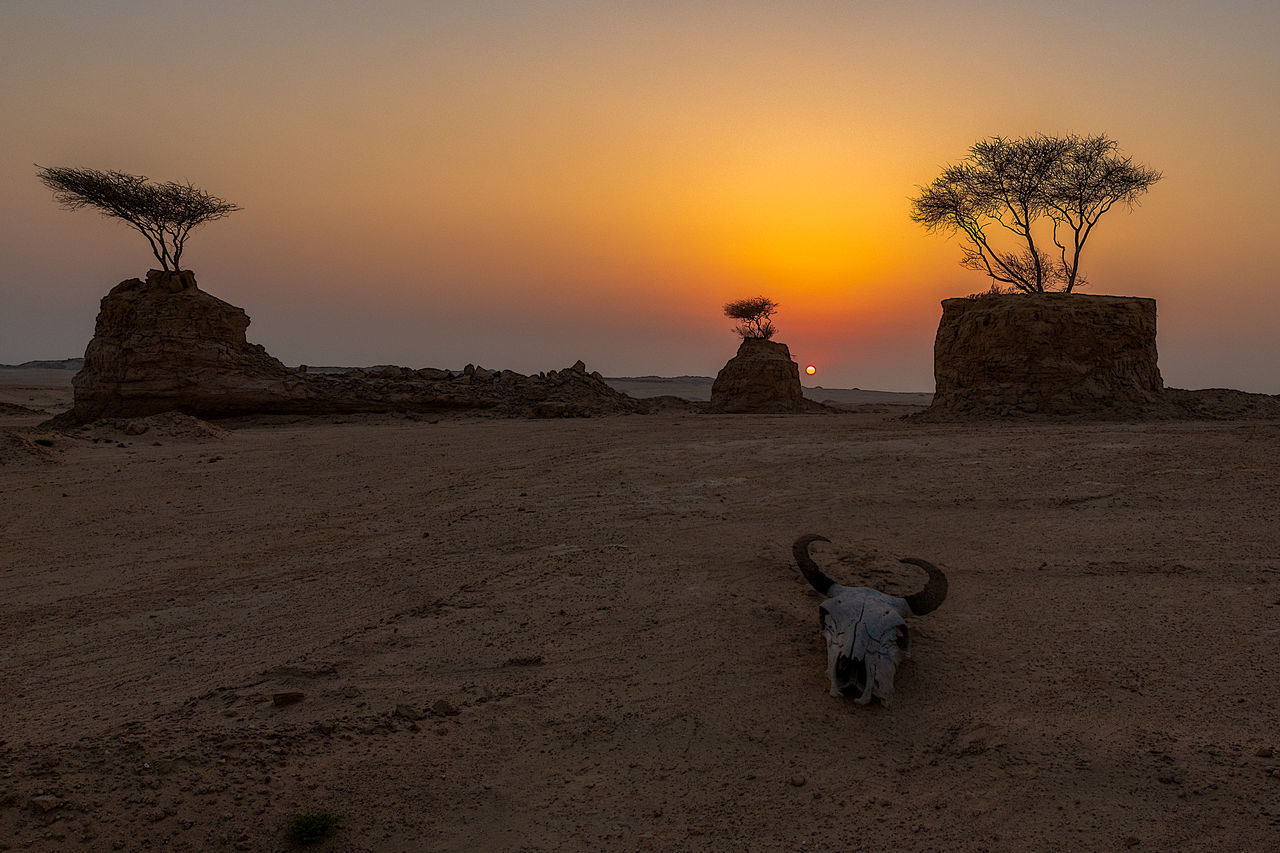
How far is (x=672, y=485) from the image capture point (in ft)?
25.5

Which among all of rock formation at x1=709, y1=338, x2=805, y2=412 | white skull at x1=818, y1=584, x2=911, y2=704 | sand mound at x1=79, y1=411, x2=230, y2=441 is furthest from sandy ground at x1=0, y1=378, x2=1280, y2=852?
rock formation at x1=709, y1=338, x2=805, y2=412

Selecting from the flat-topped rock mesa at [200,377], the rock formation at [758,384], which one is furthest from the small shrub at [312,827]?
the rock formation at [758,384]

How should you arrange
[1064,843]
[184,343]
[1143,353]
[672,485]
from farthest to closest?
[184,343] → [1143,353] → [672,485] → [1064,843]

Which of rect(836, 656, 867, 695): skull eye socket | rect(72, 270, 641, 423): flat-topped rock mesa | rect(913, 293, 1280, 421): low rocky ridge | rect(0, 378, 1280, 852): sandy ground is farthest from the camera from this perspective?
rect(72, 270, 641, 423): flat-topped rock mesa

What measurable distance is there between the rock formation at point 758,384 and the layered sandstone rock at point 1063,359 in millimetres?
9739

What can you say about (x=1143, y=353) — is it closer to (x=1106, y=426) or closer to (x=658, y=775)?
(x=1106, y=426)

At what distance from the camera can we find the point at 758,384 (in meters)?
22.6

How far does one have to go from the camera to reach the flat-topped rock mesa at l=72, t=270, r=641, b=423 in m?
16.7

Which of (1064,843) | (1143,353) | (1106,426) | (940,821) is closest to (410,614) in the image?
(940,821)

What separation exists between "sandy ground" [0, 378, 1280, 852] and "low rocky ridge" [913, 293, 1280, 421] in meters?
4.22

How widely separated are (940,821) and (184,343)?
59.0 feet

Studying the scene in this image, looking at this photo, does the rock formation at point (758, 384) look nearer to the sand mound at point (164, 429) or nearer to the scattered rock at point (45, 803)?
the sand mound at point (164, 429)

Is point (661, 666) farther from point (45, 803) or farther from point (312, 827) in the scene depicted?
point (45, 803)

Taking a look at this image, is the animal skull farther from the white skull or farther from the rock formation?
the rock formation
